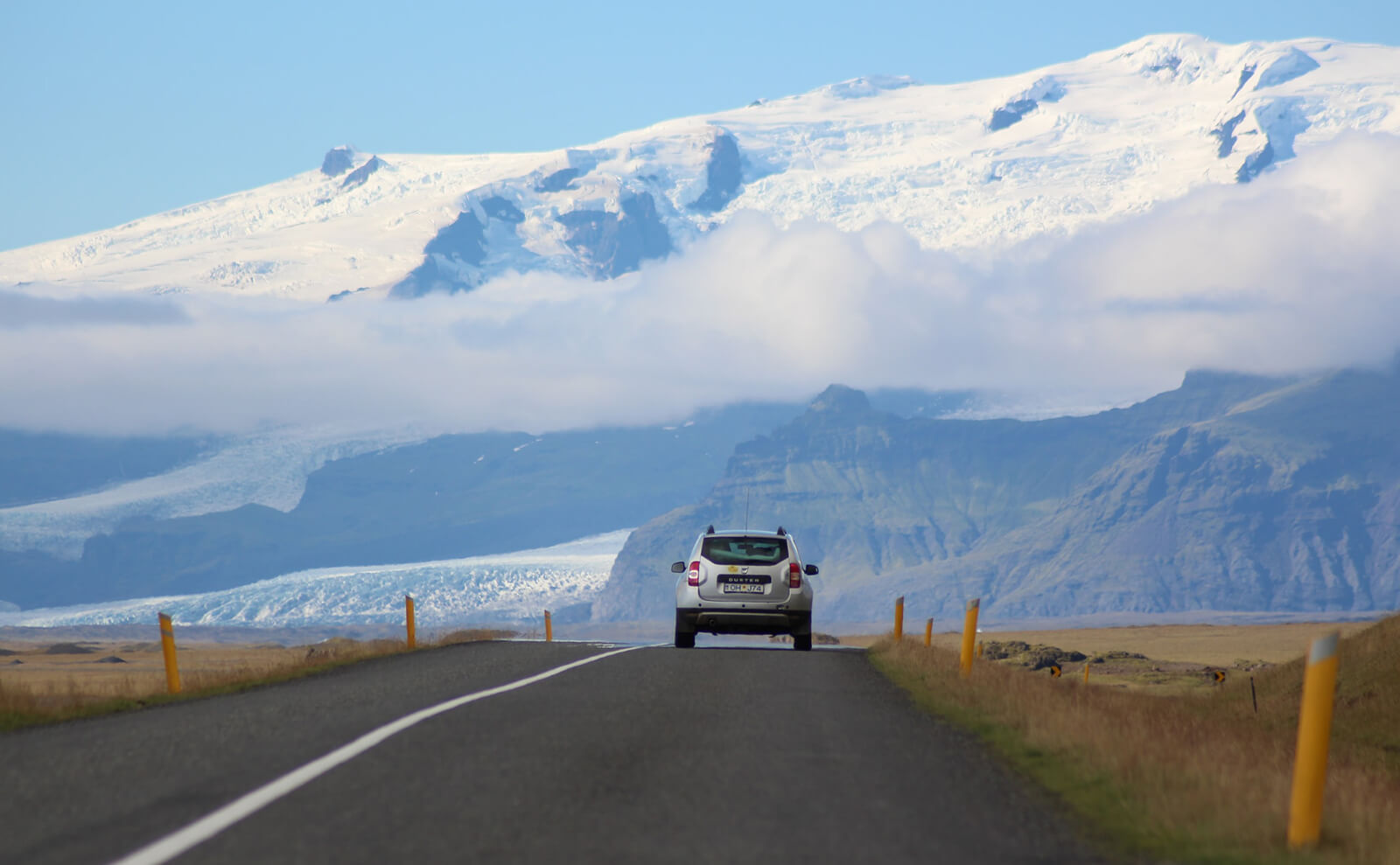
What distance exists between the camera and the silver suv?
1041 inches

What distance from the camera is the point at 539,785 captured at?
947 centimetres

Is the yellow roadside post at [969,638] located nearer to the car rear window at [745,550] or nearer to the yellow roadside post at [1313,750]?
the car rear window at [745,550]

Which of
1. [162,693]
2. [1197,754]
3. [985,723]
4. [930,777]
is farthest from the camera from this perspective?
[162,693]

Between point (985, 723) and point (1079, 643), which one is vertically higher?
point (985, 723)

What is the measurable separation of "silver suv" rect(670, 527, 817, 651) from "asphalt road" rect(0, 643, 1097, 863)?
34.1ft

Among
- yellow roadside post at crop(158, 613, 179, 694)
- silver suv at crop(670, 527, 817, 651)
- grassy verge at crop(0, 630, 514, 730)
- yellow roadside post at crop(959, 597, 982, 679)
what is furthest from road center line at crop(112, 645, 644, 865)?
silver suv at crop(670, 527, 817, 651)

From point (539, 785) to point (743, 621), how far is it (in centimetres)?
1732

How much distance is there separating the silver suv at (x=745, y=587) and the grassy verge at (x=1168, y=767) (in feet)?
16.1

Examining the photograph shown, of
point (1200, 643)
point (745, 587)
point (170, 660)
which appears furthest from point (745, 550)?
point (1200, 643)

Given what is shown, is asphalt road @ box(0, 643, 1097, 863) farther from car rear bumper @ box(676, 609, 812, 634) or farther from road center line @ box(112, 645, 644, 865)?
car rear bumper @ box(676, 609, 812, 634)

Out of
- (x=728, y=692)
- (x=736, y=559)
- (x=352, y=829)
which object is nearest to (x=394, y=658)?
(x=736, y=559)

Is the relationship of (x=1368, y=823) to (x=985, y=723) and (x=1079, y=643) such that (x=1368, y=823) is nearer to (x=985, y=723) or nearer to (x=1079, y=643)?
(x=985, y=723)

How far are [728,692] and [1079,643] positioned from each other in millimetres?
153618

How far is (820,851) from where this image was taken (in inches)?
299
